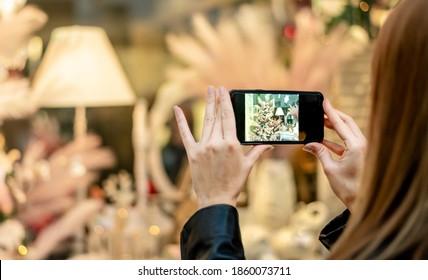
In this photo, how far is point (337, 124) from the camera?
1.56m

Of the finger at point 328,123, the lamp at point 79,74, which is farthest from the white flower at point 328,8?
the finger at point 328,123

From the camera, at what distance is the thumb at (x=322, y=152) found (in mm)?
1506

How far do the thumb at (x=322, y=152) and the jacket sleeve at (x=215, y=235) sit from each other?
217 millimetres

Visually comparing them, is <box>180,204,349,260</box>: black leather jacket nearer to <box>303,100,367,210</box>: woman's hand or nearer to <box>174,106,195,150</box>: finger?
<box>174,106,195,150</box>: finger

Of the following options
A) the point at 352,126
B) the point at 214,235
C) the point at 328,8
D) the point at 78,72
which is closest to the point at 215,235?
the point at 214,235

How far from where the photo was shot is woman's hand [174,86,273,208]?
4.42ft

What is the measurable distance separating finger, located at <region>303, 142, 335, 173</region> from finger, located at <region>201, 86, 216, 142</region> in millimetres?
206

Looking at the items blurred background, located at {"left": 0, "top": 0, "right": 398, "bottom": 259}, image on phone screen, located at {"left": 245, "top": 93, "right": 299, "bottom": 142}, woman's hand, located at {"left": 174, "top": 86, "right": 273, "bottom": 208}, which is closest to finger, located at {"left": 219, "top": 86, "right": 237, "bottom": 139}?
woman's hand, located at {"left": 174, "top": 86, "right": 273, "bottom": 208}

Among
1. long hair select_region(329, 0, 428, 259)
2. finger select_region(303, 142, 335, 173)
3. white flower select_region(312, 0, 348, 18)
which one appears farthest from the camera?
white flower select_region(312, 0, 348, 18)

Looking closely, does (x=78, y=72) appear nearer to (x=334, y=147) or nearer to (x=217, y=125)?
(x=334, y=147)

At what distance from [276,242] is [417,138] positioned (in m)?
2.61

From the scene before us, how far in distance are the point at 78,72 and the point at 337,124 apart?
2.32 metres

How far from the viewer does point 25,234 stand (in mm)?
3613

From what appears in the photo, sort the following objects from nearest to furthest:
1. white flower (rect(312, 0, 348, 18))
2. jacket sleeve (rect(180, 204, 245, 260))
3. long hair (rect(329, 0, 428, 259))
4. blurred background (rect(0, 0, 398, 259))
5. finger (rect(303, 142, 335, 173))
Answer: long hair (rect(329, 0, 428, 259)) < jacket sleeve (rect(180, 204, 245, 260)) < finger (rect(303, 142, 335, 173)) < blurred background (rect(0, 0, 398, 259)) < white flower (rect(312, 0, 348, 18))
